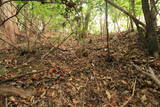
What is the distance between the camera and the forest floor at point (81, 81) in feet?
7.24

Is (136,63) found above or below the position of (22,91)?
above

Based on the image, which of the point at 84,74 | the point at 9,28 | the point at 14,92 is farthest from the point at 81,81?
the point at 9,28

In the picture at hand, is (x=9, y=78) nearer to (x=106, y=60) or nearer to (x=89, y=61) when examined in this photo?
(x=89, y=61)

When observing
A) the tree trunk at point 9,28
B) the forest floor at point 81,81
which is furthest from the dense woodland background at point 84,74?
the tree trunk at point 9,28

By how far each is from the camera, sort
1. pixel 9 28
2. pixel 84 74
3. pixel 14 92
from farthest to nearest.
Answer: pixel 9 28 → pixel 84 74 → pixel 14 92

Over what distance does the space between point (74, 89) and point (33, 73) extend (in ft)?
3.50

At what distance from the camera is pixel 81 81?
2.80 m

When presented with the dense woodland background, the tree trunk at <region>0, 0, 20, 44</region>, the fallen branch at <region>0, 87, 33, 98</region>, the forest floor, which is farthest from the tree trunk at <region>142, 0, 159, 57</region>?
the tree trunk at <region>0, 0, 20, 44</region>

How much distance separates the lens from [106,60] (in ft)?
11.4

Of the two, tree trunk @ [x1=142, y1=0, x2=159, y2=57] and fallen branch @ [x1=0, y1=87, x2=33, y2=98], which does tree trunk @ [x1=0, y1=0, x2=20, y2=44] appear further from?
tree trunk @ [x1=142, y1=0, x2=159, y2=57]

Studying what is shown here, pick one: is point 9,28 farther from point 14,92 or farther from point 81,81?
point 81,81

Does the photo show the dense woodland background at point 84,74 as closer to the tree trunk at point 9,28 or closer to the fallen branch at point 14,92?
the fallen branch at point 14,92

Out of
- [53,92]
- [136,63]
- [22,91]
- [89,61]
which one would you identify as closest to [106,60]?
[89,61]

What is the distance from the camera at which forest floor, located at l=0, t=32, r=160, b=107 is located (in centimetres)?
221
